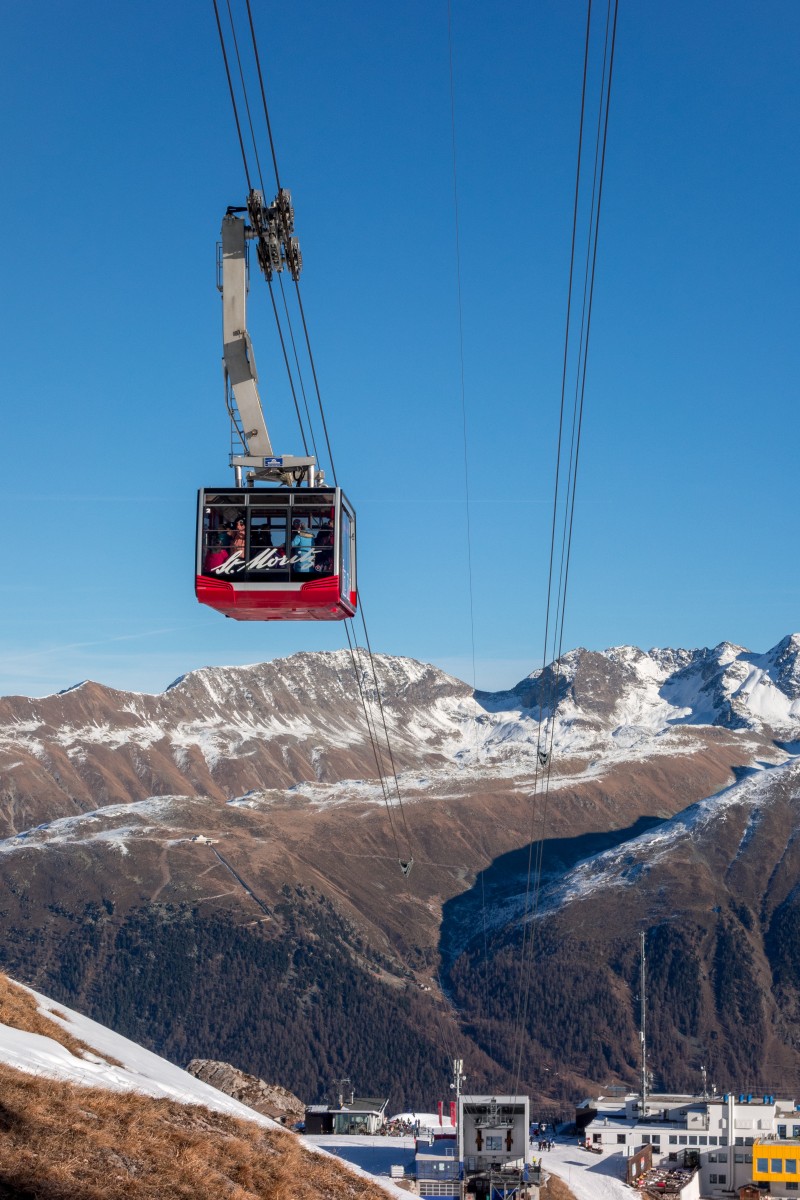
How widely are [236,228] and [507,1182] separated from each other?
209 feet

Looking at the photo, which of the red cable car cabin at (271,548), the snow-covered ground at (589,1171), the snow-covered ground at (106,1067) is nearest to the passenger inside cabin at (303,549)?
the red cable car cabin at (271,548)

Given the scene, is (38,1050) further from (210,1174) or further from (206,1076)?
(206,1076)

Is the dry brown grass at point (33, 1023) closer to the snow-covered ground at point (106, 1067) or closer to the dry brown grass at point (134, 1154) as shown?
the snow-covered ground at point (106, 1067)

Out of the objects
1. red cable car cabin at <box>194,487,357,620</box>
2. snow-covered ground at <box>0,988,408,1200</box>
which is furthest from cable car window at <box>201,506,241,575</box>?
snow-covered ground at <box>0,988,408,1200</box>

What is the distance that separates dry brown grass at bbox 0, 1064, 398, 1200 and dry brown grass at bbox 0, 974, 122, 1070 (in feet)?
24.6

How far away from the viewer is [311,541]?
46.4 m

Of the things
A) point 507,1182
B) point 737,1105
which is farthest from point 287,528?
point 737,1105

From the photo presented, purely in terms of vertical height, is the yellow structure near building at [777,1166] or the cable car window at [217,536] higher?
the cable car window at [217,536]

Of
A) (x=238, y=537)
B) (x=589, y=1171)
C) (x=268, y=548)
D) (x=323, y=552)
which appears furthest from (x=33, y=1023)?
(x=589, y=1171)

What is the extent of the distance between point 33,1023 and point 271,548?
20297 mm

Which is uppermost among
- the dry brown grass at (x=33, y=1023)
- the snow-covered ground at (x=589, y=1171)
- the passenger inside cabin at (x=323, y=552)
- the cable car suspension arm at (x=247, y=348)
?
the cable car suspension arm at (x=247, y=348)

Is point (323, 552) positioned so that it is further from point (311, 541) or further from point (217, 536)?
point (217, 536)

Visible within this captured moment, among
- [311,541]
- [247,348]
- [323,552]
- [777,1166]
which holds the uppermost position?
[247,348]

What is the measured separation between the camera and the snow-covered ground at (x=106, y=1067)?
1642 inches
